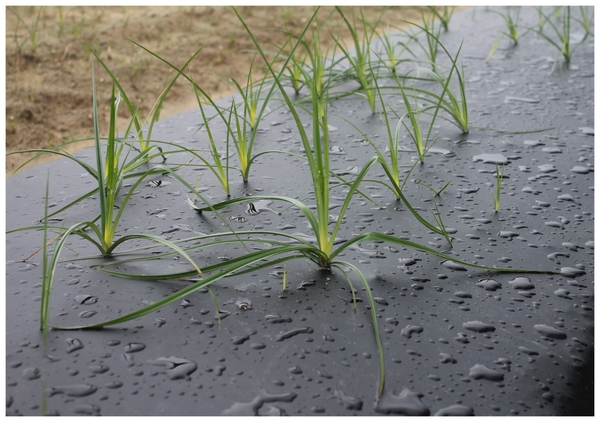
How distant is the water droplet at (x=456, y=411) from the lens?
870 mm

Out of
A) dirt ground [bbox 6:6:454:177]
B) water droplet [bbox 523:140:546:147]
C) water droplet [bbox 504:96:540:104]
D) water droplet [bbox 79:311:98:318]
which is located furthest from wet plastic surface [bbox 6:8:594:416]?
dirt ground [bbox 6:6:454:177]

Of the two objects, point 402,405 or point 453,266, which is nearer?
point 402,405

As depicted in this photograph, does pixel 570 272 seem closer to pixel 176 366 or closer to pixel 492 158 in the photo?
pixel 492 158

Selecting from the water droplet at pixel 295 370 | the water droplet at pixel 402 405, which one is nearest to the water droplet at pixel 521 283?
the water droplet at pixel 402 405

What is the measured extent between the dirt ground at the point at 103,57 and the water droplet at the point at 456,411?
1683mm

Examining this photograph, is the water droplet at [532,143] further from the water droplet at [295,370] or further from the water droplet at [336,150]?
the water droplet at [295,370]

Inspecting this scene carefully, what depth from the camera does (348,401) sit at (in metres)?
0.88

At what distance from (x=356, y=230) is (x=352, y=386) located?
481 mm

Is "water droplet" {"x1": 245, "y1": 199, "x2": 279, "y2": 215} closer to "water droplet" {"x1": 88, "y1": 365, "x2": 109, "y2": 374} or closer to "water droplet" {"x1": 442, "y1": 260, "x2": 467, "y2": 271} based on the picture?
"water droplet" {"x1": 442, "y1": 260, "x2": 467, "y2": 271}

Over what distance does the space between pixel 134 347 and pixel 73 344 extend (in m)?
0.11

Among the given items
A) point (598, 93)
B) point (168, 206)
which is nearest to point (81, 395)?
point (168, 206)

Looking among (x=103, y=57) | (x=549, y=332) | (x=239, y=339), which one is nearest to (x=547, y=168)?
(x=549, y=332)

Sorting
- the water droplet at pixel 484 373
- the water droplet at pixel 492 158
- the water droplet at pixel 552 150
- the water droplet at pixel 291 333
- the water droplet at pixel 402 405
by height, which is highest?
the water droplet at pixel 552 150

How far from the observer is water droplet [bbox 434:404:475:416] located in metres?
0.87
